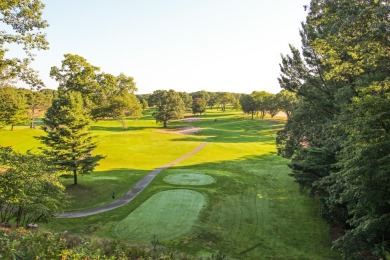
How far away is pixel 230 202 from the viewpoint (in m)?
27.7

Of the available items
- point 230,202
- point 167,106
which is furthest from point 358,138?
point 167,106

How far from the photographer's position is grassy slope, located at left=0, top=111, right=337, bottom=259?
19.5 metres

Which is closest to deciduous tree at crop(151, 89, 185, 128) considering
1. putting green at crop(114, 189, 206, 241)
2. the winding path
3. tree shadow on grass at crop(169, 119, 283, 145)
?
tree shadow on grass at crop(169, 119, 283, 145)

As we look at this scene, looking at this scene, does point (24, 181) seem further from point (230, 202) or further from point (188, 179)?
point (188, 179)

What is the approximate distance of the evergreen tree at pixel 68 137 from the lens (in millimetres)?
30719

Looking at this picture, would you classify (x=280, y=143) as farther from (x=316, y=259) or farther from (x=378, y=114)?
(x=378, y=114)

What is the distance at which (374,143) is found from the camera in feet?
41.1

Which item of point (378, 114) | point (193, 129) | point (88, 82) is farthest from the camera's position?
point (193, 129)

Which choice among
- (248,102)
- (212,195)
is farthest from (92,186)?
(248,102)

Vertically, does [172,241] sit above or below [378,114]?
below

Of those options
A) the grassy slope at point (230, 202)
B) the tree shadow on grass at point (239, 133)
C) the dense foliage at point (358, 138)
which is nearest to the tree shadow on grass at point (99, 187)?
the grassy slope at point (230, 202)

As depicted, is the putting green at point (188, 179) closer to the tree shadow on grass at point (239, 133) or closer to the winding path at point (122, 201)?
the winding path at point (122, 201)

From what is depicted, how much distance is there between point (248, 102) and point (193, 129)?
33.8m

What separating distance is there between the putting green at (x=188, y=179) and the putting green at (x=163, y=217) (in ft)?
16.1
